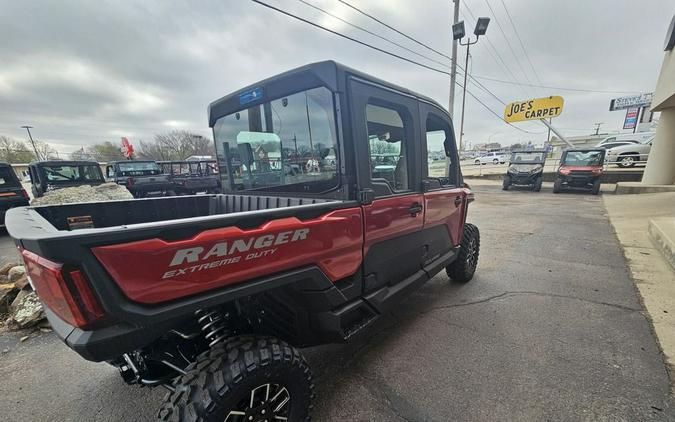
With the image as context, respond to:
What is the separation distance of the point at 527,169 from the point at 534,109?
1891 cm

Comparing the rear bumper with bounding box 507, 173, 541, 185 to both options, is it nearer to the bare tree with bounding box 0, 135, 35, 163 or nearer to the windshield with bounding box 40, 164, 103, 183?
the windshield with bounding box 40, 164, 103, 183

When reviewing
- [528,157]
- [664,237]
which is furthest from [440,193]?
[528,157]

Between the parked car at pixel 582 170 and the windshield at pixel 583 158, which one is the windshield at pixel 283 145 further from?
the windshield at pixel 583 158

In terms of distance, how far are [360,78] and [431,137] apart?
51.6 inches

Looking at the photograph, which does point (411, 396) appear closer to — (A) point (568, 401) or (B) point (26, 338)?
(A) point (568, 401)

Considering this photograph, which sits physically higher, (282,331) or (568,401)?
(282,331)

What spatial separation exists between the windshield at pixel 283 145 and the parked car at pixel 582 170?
1545 centimetres

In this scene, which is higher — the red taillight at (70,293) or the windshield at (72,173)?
the windshield at (72,173)

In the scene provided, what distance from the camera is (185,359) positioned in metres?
1.71

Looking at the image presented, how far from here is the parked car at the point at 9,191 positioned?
23.1 feet

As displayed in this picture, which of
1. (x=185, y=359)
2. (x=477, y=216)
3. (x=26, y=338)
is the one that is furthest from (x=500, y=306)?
(x=477, y=216)

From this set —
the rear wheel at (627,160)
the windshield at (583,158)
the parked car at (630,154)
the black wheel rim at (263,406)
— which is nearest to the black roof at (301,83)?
the black wheel rim at (263,406)

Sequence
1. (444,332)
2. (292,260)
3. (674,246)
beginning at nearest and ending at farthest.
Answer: (292,260)
(444,332)
(674,246)

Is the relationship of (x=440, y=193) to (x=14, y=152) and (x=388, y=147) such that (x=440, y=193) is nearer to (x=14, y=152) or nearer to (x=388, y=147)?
(x=388, y=147)
